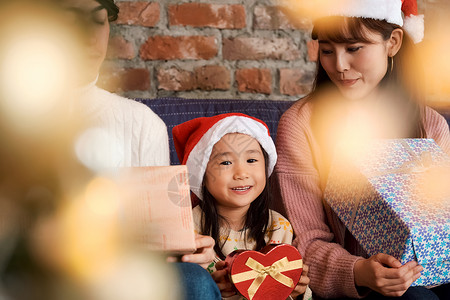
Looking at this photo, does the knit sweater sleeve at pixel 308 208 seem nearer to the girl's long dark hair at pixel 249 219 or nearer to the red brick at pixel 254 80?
the girl's long dark hair at pixel 249 219

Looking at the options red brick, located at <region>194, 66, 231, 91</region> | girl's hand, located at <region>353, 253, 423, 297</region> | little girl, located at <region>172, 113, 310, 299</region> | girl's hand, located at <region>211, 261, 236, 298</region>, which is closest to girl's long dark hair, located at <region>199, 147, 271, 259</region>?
little girl, located at <region>172, 113, 310, 299</region>

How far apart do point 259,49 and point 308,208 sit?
0.63m

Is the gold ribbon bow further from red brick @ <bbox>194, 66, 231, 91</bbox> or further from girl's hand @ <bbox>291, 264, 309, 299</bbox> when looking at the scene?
red brick @ <bbox>194, 66, 231, 91</bbox>

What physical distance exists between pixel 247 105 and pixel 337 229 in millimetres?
432

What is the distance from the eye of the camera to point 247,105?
1304 mm

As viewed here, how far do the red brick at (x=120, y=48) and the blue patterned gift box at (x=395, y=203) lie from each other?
72 cm

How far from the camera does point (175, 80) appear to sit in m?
1.45

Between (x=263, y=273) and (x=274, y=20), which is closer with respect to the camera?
(x=263, y=273)

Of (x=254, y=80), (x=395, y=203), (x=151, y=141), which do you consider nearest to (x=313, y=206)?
(x=395, y=203)

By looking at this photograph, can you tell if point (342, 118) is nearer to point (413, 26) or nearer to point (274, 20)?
point (413, 26)

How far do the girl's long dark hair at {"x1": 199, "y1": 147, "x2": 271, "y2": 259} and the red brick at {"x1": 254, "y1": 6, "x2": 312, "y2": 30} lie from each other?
59 centimetres

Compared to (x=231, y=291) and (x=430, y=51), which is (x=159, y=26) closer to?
(x=231, y=291)

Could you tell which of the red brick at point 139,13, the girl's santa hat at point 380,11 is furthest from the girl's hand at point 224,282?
the red brick at point 139,13

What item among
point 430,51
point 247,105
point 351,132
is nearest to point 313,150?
point 351,132
